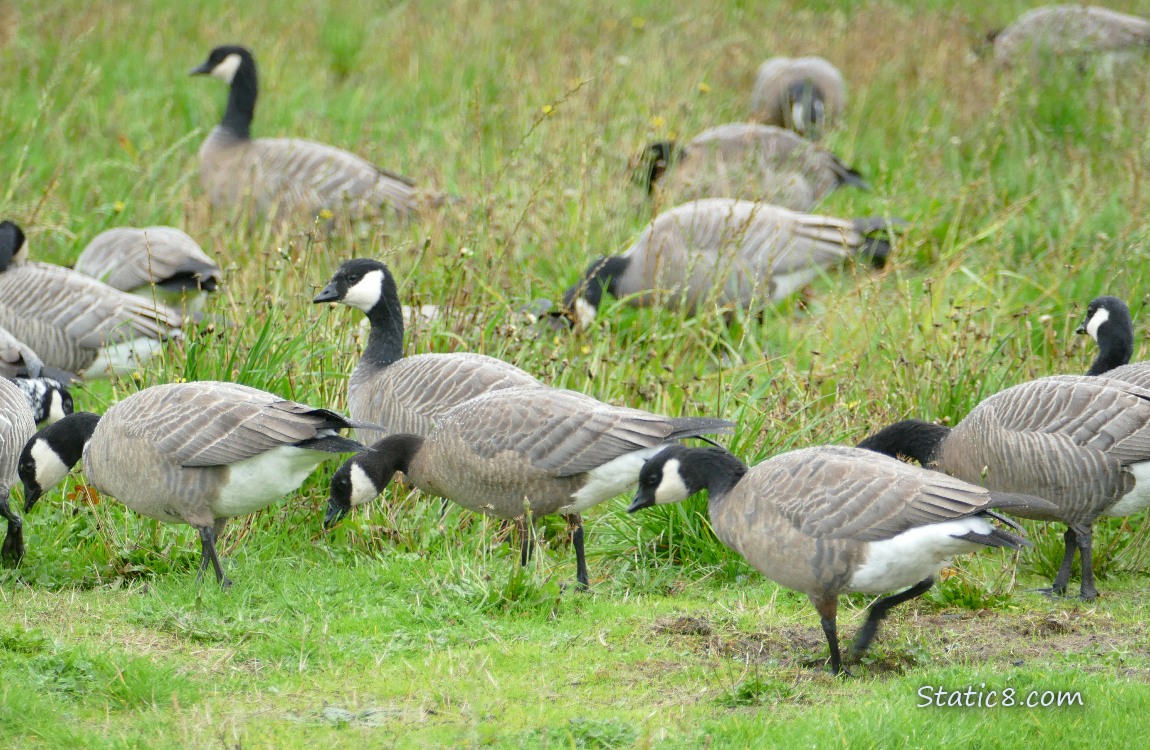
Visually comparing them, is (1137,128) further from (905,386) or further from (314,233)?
(314,233)

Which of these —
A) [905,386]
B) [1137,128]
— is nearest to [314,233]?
[905,386]

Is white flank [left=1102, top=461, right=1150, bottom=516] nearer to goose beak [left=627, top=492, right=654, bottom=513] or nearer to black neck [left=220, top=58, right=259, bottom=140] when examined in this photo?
goose beak [left=627, top=492, right=654, bottom=513]

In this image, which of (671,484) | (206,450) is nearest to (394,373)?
(206,450)

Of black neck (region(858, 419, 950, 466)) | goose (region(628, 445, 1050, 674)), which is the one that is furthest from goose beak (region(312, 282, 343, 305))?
black neck (region(858, 419, 950, 466))

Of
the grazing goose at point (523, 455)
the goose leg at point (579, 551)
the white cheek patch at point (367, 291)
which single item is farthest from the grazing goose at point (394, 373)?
the goose leg at point (579, 551)

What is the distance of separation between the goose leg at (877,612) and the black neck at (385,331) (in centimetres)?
337

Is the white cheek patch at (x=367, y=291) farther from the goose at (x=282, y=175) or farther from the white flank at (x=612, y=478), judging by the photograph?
the goose at (x=282, y=175)

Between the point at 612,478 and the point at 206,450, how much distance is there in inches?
78.2

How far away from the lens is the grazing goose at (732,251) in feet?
33.1

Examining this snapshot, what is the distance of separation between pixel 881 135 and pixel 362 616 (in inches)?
394

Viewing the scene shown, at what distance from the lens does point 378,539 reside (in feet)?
22.9

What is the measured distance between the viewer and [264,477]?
20.8 ft

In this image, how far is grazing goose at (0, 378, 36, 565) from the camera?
6.63 metres

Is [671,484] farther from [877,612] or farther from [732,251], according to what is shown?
[732,251]
